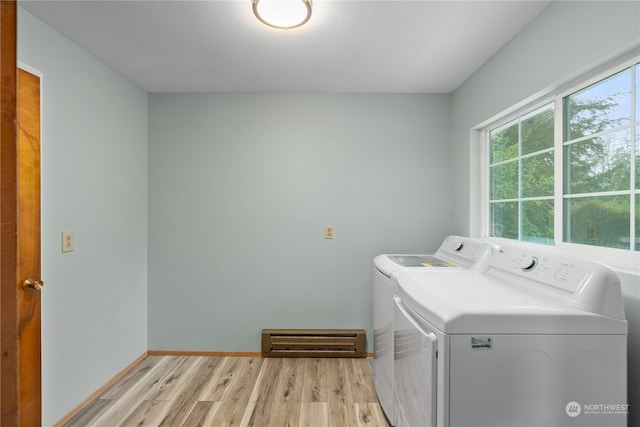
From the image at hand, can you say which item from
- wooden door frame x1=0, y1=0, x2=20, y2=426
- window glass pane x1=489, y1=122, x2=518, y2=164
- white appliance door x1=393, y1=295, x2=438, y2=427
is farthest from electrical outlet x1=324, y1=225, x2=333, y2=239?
wooden door frame x1=0, y1=0, x2=20, y2=426

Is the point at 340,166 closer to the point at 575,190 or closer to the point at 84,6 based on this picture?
the point at 575,190

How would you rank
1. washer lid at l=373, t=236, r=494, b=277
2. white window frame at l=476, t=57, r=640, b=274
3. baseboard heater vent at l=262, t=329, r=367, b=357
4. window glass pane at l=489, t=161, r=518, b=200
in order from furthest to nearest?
1. baseboard heater vent at l=262, t=329, r=367, b=357
2. window glass pane at l=489, t=161, r=518, b=200
3. washer lid at l=373, t=236, r=494, b=277
4. white window frame at l=476, t=57, r=640, b=274

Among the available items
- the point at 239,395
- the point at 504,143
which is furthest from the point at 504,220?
the point at 239,395

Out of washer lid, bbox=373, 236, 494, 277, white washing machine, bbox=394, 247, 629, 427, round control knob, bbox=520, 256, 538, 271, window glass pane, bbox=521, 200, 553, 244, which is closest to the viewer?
white washing machine, bbox=394, 247, 629, 427

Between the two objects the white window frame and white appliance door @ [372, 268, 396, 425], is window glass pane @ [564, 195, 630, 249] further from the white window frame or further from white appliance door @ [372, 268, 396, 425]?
white appliance door @ [372, 268, 396, 425]

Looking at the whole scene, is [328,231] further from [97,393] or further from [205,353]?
[97,393]

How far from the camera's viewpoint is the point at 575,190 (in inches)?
60.6

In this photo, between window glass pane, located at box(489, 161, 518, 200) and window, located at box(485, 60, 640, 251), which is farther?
window glass pane, located at box(489, 161, 518, 200)

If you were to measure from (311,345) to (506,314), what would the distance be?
Result: 1.88 metres

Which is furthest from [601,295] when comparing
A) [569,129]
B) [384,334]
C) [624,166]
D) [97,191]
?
[97,191]

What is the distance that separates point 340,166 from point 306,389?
1.74 meters

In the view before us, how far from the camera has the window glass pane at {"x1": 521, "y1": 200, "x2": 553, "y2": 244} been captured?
1.73 m

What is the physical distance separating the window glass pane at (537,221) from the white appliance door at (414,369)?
0.93 metres

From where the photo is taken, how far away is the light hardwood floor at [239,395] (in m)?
1.91
